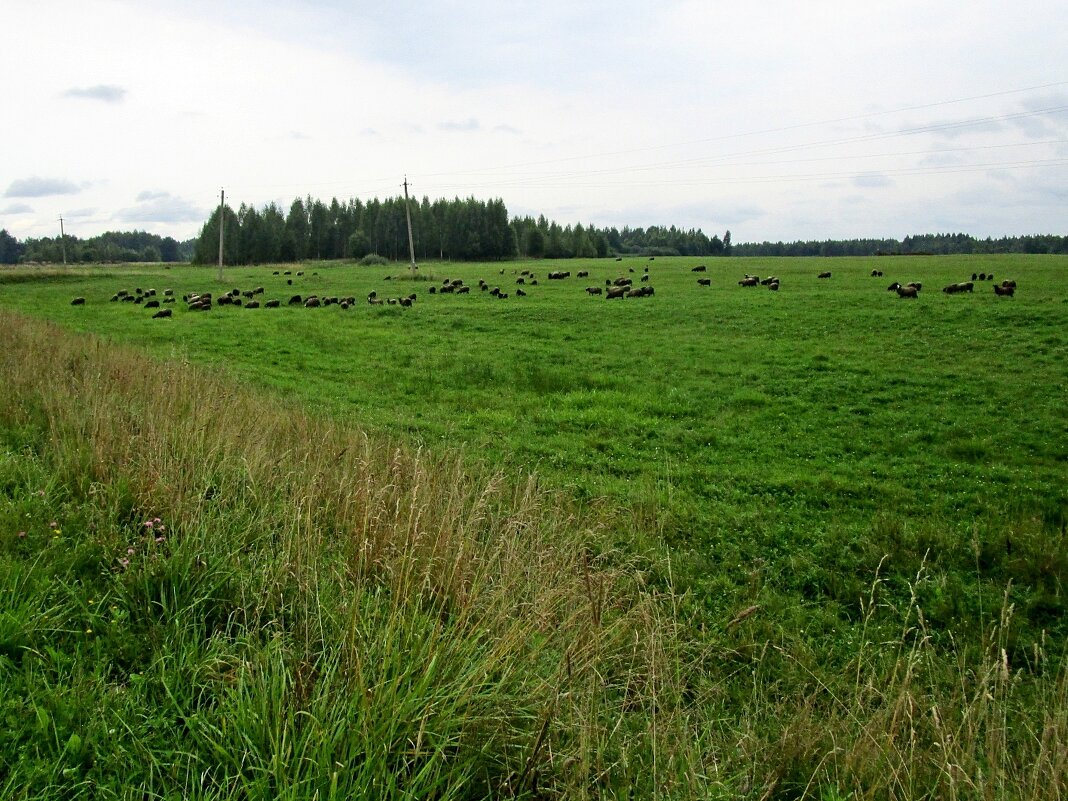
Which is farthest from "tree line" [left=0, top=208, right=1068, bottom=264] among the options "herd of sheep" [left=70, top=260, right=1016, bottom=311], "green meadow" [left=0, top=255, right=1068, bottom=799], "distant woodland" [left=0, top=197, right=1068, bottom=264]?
"green meadow" [left=0, top=255, right=1068, bottom=799]

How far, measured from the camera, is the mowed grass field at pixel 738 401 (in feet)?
31.3

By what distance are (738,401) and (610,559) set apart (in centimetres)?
919

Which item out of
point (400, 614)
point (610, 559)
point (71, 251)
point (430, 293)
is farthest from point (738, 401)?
point (71, 251)

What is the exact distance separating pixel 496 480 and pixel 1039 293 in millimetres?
34290

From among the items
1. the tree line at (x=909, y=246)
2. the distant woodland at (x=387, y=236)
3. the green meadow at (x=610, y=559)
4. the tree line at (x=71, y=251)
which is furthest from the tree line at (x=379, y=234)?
the green meadow at (x=610, y=559)

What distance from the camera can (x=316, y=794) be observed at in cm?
279

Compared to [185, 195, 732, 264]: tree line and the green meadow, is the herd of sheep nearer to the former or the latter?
the green meadow

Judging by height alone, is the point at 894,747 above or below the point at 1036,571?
above

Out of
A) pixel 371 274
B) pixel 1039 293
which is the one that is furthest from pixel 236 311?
pixel 1039 293

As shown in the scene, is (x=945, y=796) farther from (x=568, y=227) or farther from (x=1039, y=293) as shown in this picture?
(x=568, y=227)

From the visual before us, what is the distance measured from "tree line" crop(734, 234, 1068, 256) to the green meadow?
13692cm

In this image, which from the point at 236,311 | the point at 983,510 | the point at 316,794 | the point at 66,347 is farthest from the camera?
the point at 236,311

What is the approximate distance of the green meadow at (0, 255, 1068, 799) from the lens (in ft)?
11.4

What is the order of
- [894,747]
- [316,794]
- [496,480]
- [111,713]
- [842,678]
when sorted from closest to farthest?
1. [316,794]
2. [111,713]
3. [894,747]
4. [842,678]
5. [496,480]
